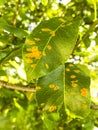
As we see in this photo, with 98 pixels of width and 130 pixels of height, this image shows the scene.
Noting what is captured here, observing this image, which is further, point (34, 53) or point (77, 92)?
point (77, 92)

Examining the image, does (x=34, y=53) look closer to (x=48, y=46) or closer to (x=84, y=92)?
(x=48, y=46)

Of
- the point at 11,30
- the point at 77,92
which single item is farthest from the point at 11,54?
the point at 77,92

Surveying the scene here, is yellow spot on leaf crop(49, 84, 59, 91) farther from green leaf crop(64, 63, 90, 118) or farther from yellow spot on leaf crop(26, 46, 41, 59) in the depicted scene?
yellow spot on leaf crop(26, 46, 41, 59)

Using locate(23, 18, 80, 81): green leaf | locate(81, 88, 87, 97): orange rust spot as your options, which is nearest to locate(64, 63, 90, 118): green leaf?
locate(81, 88, 87, 97): orange rust spot

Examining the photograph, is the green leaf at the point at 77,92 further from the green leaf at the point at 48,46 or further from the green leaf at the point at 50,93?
the green leaf at the point at 48,46

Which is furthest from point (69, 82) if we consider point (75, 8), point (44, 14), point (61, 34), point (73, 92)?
point (44, 14)

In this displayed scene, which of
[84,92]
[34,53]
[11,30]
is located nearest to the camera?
[34,53]

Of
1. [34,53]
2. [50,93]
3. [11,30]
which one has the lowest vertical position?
[50,93]
